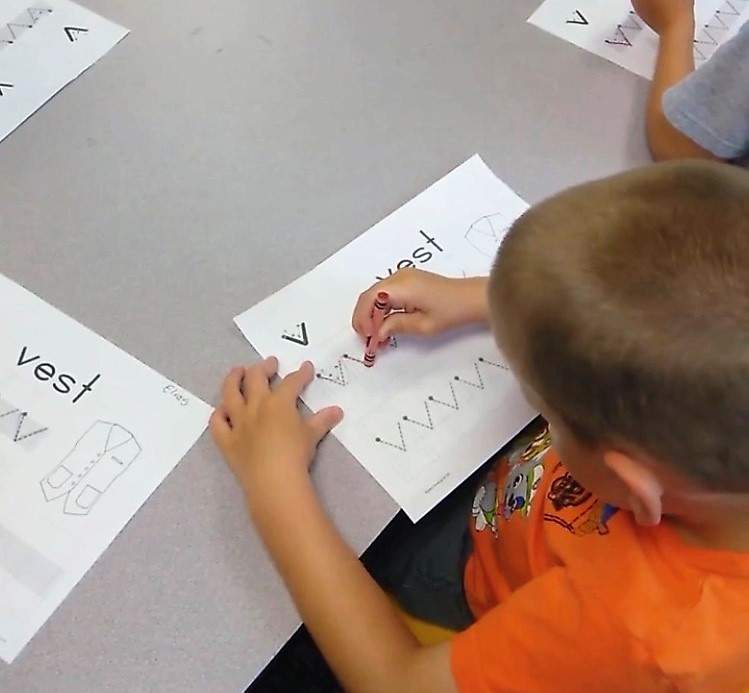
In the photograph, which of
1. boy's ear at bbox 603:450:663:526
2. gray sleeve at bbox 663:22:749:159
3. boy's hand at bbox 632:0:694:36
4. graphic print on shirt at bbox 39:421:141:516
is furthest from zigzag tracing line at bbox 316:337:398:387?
boy's hand at bbox 632:0:694:36

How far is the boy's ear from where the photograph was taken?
496 millimetres

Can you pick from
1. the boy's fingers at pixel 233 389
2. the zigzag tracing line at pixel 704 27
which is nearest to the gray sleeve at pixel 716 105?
the zigzag tracing line at pixel 704 27

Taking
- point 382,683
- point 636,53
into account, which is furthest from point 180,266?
point 636,53

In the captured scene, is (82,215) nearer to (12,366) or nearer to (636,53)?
(12,366)

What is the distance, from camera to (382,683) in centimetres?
65

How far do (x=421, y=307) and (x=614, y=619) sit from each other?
0.29 m

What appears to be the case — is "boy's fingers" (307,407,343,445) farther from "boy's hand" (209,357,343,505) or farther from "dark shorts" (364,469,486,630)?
"dark shorts" (364,469,486,630)

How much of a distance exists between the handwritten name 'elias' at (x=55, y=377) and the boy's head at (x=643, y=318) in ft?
1.14

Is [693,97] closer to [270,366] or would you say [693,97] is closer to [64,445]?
[270,366]

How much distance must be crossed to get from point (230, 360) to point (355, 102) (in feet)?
0.99

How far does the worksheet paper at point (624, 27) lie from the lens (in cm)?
94

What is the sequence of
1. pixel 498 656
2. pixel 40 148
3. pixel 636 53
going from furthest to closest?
pixel 636 53, pixel 40 148, pixel 498 656

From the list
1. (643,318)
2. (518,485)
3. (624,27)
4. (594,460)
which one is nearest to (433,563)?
(518,485)

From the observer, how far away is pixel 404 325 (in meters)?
0.74
